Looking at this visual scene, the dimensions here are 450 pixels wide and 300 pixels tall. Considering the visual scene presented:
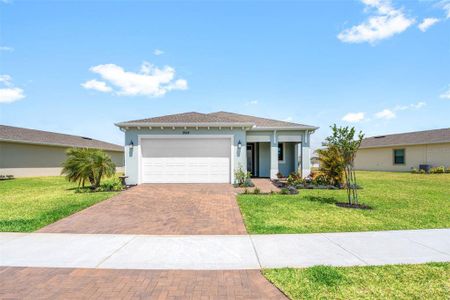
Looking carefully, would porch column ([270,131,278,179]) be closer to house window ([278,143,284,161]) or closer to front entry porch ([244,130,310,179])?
front entry porch ([244,130,310,179])

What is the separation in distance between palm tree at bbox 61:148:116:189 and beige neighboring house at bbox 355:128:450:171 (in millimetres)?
28358

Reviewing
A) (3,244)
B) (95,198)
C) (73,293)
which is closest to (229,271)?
(73,293)

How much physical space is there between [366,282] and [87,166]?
42.1ft

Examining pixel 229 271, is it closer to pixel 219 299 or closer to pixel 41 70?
pixel 219 299

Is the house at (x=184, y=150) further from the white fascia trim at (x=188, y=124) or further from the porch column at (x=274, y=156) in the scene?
the porch column at (x=274, y=156)

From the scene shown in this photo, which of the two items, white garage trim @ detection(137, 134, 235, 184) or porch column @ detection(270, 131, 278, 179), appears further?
porch column @ detection(270, 131, 278, 179)

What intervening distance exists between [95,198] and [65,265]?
262 inches

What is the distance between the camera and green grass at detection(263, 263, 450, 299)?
3.24m

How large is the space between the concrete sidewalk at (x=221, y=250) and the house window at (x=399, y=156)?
969 inches

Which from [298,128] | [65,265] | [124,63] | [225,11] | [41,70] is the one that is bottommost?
[65,265]

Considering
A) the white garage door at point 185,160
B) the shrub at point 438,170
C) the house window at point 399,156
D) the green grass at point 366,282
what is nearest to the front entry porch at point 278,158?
the white garage door at point 185,160

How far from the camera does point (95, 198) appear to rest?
10.2m

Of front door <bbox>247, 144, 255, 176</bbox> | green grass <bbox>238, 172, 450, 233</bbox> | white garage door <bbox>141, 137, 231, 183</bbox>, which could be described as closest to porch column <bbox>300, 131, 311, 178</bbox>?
front door <bbox>247, 144, 255, 176</bbox>

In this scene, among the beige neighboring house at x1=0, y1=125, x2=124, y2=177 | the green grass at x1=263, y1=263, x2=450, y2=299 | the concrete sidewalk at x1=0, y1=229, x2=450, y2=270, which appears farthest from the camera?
the beige neighboring house at x1=0, y1=125, x2=124, y2=177
